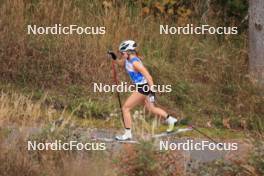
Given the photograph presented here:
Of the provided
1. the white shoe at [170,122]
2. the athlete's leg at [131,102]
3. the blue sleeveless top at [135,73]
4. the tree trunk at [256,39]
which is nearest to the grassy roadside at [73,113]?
the white shoe at [170,122]

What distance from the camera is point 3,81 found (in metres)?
13.4

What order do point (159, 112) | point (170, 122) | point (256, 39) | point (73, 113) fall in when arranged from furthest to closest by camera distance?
point (256, 39) < point (73, 113) < point (170, 122) < point (159, 112)

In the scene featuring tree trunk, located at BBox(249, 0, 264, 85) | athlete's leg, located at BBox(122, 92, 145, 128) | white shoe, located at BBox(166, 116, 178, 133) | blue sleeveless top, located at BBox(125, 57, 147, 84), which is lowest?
white shoe, located at BBox(166, 116, 178, 133)

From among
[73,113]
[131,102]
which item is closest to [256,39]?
[73,113]

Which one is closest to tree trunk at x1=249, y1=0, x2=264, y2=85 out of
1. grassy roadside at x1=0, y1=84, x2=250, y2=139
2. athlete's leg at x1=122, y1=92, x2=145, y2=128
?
grassy roadside at x1=0, y1=84, x2=250, y2=139

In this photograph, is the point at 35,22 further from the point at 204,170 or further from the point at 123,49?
the point at 204,170

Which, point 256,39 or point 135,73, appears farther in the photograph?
point 256,39

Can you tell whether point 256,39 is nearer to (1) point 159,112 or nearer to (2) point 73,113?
(2) point 73,113

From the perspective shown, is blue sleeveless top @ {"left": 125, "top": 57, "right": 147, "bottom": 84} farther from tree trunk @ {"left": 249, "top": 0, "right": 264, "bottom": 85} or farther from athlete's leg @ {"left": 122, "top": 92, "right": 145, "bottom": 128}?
tree trunk @ {"left": 249, "top": 0, "right": 264, "bottom": 85}

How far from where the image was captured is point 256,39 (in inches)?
529

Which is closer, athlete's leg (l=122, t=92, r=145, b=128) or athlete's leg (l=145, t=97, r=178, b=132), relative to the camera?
athlete's leg (l=122, t=92, r=145, b=128)

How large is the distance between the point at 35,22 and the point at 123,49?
5.25 m

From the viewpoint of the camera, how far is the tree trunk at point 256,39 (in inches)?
520

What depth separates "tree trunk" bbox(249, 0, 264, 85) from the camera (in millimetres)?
13195
